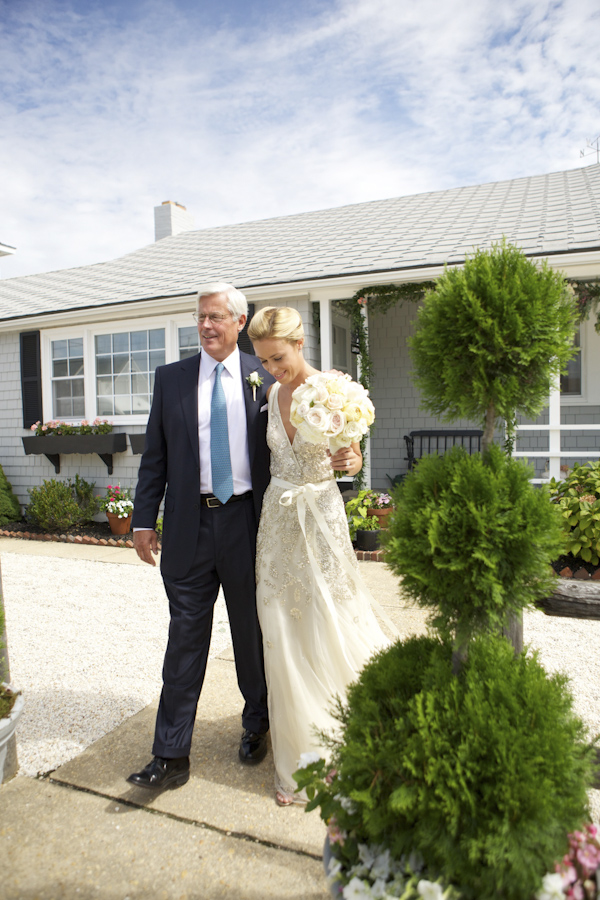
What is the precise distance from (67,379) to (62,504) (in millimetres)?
2121

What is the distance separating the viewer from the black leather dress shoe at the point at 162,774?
248 cm

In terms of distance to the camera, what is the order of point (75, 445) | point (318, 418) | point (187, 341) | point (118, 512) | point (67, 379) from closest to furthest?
point (318, 418)
point (118, 512)
point (187, 341)
point (75, 445)
point (67, 379)

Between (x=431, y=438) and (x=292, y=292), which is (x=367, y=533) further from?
(x=431, y=438)

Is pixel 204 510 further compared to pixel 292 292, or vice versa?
pixel 292 292

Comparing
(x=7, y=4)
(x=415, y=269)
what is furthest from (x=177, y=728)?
(x=415, y=269)

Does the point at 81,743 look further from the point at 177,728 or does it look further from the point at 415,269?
the point at 415,269

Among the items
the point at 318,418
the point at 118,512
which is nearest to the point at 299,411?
the point at 318,418

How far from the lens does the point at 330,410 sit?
221 cm

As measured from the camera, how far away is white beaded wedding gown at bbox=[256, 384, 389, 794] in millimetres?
2533

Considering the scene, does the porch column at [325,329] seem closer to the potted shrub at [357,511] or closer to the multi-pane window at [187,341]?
the potted shrub at [357,511]

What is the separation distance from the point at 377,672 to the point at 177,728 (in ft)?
4.15

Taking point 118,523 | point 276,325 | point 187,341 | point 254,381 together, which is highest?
point 187,341

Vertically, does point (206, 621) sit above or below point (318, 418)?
below

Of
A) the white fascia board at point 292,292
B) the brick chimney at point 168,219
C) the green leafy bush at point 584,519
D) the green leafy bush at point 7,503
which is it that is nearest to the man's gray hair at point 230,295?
the green leafy bush at point 584,519
